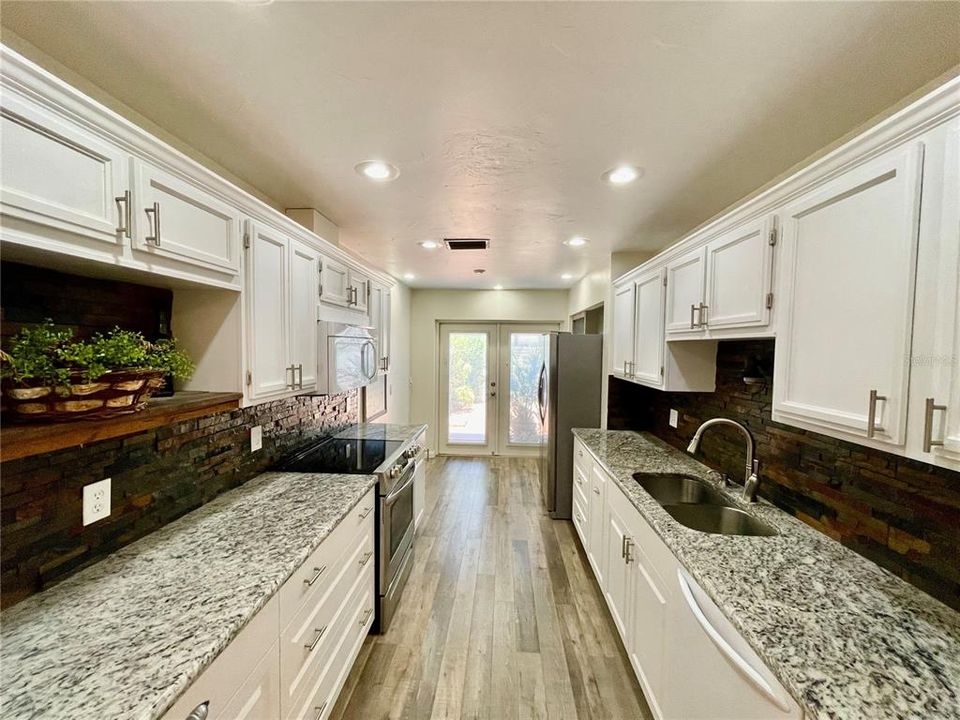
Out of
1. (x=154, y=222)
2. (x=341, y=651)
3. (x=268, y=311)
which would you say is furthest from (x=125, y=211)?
(x=341, y=651)

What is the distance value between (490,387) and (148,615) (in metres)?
4.69

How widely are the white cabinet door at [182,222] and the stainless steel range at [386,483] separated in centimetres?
127

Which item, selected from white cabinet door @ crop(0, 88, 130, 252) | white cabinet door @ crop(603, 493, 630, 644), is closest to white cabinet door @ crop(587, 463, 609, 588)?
white cabinet door @ crop(603, 493, 630, 644)

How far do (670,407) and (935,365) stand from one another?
2169 millimetres

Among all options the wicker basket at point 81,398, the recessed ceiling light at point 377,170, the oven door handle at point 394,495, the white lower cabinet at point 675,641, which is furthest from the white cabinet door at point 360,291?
the white lower cabinet at point 675,641

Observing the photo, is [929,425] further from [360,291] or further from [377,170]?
[360,291]

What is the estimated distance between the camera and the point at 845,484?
1439 mm

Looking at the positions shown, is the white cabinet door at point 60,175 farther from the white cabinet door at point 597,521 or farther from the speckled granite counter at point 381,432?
the white cabinet door at point 597,521

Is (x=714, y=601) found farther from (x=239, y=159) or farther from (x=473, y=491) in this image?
(x=473, y=491)

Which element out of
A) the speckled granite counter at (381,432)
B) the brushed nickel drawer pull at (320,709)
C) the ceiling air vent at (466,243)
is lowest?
the brushed nickel drawer pull at (320,709)

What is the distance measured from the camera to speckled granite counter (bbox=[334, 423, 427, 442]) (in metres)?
2.98

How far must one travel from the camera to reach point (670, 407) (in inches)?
116

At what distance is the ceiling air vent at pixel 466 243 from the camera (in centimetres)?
291

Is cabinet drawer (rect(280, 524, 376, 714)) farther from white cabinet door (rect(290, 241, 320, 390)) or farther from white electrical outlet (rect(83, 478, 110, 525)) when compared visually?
white cabinet door (rect(290, 241, 320, 390))
